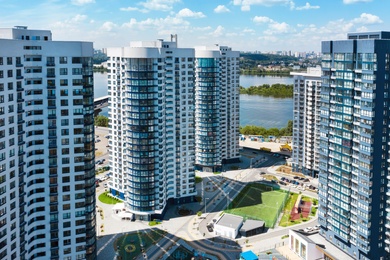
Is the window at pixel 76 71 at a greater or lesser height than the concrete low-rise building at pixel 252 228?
greater

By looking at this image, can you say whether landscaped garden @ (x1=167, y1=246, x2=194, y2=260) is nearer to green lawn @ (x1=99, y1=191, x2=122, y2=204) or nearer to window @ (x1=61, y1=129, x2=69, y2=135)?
green lawn @ (x1=99, y1=191, x2=122, y2=204)

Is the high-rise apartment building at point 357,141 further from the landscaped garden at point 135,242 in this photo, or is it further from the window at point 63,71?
the window at point 63,71

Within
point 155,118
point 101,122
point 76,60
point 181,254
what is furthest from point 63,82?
point 101,122

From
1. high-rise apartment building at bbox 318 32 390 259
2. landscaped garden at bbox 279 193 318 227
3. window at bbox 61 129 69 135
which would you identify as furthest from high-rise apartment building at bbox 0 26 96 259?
landscaped garden at bbox 279 193 318 227

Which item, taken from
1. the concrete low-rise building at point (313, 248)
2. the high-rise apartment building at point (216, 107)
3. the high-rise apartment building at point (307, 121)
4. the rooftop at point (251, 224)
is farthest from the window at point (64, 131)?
the high-rise apartment building at point (307, 121)

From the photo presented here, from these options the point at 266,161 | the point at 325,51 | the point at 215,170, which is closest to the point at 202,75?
the point at 215,170
